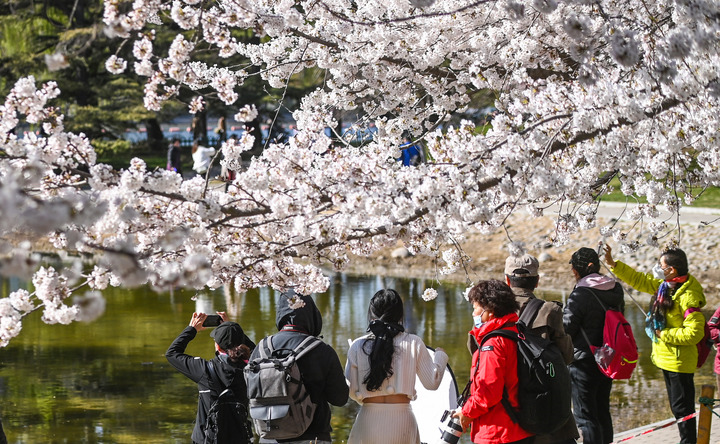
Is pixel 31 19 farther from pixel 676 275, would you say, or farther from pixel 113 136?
pixel 676 275

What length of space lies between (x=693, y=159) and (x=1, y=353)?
9.16 meters

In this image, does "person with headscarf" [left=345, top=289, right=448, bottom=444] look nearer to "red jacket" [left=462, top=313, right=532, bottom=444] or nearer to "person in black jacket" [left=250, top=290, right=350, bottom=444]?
"person in black jacket" [left=250, top=290, right=350, bottom=444]

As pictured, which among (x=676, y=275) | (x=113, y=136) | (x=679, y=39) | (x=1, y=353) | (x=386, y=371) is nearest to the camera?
(x=679, y=39)

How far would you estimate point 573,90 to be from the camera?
5.11 metres

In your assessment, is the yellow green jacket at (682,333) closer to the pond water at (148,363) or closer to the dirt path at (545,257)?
the pond water at (148,363)

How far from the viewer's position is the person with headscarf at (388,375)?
16.3 feet

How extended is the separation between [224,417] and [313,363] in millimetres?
790

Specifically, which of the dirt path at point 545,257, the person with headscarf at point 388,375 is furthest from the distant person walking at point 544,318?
the dirt path at point 545,257

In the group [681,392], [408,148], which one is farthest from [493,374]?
[408,148]

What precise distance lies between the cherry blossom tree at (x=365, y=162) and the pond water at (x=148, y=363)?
146 inches

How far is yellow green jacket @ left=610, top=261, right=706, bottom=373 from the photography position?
20.9ft

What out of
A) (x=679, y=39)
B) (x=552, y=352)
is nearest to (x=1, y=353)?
(x=552, y=352)

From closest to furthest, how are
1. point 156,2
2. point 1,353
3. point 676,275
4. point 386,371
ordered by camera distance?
point 156,2
point 386,371
point 676,275
point 1,353

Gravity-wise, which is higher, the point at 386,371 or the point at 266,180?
the point at 266,180
